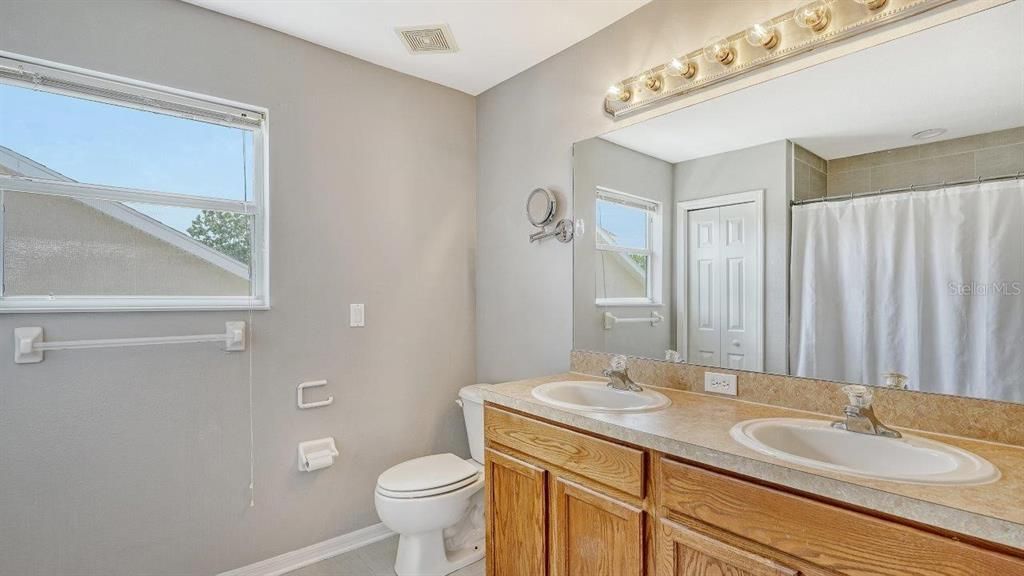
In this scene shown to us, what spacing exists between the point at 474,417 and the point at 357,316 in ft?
2.65

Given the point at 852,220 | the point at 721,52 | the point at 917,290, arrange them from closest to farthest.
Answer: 1. the point at 917,290
2. the point at 852,220
3. the point at 721,52

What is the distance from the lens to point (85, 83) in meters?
1.82

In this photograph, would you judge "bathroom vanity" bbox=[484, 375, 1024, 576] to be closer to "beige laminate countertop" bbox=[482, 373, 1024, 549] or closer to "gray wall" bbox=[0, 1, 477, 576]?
"beige laminate countertop" bbox=[482, 373, 1024, 549]

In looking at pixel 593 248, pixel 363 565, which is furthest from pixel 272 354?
pixel 593 248

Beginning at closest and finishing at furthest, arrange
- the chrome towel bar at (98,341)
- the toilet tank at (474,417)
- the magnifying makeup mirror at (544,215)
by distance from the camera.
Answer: the chrome towel bar at (98,341), the magnifying makeup mirror at (544,215), the toilet tank at (474,417)

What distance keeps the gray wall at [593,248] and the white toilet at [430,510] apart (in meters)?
0.84

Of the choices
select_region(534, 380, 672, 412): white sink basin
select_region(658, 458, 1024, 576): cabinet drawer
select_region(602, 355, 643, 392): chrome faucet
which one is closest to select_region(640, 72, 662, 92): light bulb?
select_region(602, 355, 643, 392): chrome faucet

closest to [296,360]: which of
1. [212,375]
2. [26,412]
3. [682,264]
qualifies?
[212,375]

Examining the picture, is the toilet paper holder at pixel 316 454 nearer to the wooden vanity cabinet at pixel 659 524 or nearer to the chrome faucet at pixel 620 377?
the wooden vanity cabinet at pixel 659 524

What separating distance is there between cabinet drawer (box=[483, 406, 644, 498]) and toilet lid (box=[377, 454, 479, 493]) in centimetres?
40

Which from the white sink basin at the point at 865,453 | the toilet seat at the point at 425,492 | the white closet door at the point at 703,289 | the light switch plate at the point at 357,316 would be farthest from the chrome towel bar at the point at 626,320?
the light switch plate at the point at 357,316

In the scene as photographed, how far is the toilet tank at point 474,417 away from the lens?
2.48 metres

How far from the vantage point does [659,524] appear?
128 cm

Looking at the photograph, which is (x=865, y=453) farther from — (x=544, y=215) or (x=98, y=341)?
(x=98, y=341)
